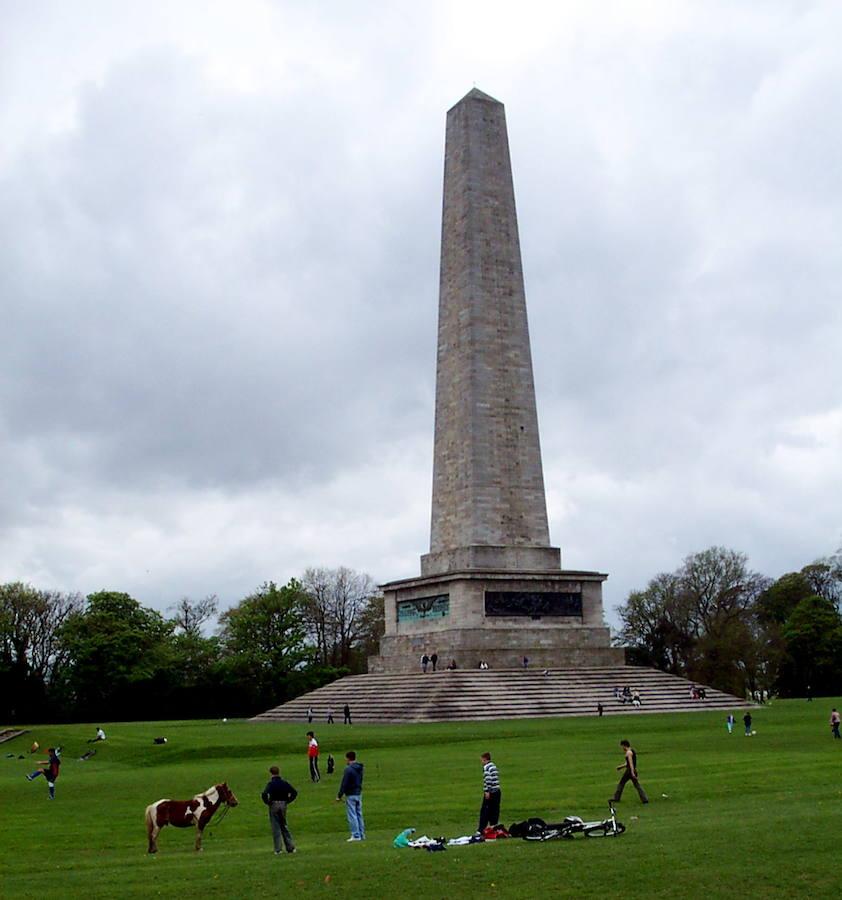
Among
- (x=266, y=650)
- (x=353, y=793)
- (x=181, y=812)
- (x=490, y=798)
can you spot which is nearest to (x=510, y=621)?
(x=266, y=650)

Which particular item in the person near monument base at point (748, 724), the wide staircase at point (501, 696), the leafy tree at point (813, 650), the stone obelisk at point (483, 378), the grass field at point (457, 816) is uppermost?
the stone obelisk at point (483, 378)

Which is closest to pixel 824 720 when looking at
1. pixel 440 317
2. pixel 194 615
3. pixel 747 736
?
pixel 747 736

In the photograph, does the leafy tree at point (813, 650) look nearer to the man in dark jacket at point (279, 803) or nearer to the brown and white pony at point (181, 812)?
the man in dark jacket at point (279, 803)

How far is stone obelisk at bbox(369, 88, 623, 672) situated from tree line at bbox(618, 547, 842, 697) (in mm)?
18236

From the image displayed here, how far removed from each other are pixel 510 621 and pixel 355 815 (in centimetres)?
3181

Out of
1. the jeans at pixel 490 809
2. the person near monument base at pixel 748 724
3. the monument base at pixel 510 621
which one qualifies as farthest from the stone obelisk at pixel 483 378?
the jeans at pixel 490 809

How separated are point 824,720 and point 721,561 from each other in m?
42.6

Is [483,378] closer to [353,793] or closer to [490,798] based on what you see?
[353,793]

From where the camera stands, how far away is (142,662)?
6247 cm

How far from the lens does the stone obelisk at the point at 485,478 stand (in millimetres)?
47719

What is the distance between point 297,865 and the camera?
45.2ft

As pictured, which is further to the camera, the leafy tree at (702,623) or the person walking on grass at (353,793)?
the leafy tree at (702,623)

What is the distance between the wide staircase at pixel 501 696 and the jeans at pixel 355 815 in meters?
22.9

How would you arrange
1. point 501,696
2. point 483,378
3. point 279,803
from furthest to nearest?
point 483,378
point 501,696
point 279,803
